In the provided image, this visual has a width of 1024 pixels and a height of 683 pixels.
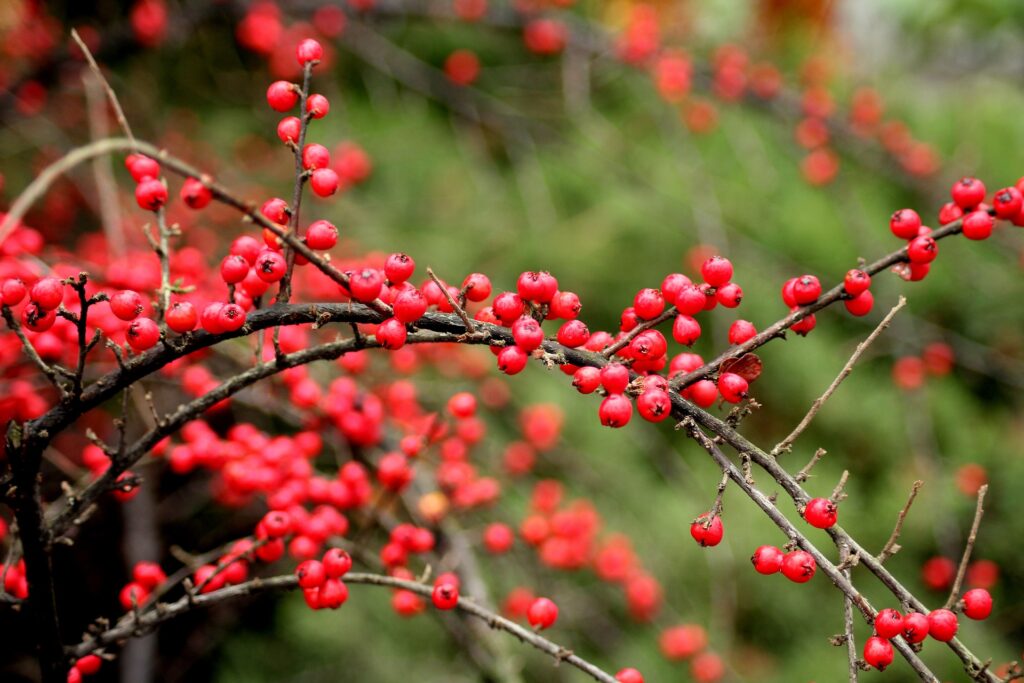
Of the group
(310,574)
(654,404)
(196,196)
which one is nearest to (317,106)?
(196,196)

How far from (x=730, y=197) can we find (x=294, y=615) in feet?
10.7

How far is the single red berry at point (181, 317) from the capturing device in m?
1.12

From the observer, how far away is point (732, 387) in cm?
121

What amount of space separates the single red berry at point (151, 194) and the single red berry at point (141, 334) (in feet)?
0.65

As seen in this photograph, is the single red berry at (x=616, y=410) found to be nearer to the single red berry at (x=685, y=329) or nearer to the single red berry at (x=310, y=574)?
the single red berry at (x=685, y=329)

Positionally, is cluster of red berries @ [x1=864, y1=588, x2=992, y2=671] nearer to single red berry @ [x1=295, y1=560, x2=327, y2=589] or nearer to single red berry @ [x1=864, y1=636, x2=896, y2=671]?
single red berry @ [x1=864, y1=636, x2=896, y2=671]

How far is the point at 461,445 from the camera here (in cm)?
230

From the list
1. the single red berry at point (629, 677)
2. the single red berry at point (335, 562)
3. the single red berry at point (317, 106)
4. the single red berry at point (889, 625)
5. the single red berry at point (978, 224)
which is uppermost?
the single red berry at point (317, 106)

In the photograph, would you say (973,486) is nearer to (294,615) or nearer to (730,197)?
(730,197)

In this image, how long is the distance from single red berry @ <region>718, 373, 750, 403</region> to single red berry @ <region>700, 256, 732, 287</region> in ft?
0.55

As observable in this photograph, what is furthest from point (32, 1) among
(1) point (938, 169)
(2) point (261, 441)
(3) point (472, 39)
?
(1) point (938, 169)

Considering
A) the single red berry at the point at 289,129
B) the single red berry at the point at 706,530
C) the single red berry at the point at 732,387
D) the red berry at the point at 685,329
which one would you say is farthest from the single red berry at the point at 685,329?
the single red berry at the point at 289,129

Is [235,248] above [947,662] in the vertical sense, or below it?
above

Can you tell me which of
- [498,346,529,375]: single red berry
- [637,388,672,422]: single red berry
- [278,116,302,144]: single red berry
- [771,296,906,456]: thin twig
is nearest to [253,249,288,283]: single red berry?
[278,116,302,144]: single red berry
